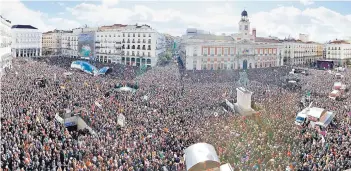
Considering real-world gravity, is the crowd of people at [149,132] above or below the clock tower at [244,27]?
below

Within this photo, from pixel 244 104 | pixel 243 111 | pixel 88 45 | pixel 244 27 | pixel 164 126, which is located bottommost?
pixel 164 126

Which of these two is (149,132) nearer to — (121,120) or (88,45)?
(121,120)

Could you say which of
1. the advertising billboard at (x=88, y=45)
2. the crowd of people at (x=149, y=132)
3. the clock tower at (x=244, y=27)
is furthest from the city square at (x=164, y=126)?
the advertising billboard at (x=88, y=45)

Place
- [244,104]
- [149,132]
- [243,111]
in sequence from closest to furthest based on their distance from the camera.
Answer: [149,132] < [243,111] < [244,104]

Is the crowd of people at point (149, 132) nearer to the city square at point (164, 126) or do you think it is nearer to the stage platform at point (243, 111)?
the city square at point (164, 126)

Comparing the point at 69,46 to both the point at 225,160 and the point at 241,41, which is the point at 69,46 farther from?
the point at 225,160

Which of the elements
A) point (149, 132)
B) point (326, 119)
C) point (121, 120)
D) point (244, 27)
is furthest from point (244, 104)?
point (244, 27)

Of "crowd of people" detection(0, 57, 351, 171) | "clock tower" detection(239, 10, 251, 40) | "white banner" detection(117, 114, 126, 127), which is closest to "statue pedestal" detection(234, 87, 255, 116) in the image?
"crowd of people" detection(0, 57, 351, 171)

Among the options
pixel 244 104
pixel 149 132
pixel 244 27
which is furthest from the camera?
pixel 244 27

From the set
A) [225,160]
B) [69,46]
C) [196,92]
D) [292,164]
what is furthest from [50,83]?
[69,46]

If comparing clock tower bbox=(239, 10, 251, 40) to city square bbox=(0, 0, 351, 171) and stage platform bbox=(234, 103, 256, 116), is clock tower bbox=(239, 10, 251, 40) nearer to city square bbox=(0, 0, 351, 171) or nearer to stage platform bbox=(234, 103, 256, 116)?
city square bbox=(0, 0, 351, 171)
